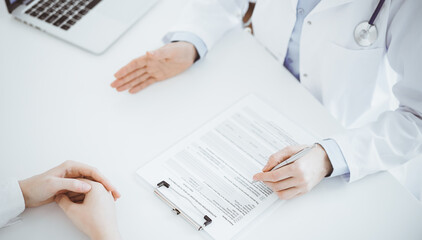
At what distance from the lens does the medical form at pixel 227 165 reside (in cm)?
81

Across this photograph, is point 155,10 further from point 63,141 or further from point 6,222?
point 6,222

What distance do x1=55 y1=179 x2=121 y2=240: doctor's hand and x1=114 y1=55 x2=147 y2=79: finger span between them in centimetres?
32

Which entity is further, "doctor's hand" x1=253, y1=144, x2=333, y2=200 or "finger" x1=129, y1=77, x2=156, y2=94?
"finger" x1=129, y1=77, x2=156, y2=94

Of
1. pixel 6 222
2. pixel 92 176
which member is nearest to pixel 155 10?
pixel 92 176

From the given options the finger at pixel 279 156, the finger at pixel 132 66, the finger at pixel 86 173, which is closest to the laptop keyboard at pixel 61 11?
the finger at pixel 132 66

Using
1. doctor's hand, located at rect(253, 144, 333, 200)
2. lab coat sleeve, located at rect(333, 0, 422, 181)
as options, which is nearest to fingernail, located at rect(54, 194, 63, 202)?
doctor's hand, located at rect(253, 144, 333, 200)

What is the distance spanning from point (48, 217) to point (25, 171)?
14cm

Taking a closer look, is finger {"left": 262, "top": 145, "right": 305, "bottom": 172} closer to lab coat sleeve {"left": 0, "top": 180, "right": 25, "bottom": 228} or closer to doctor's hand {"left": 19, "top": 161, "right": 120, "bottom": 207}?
doctor's hand {"left": 19, "top": 161, "right": 120, "bottom": 207}

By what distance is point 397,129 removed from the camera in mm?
875

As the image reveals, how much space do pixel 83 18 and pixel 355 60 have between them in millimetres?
804

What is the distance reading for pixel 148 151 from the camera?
0.91m

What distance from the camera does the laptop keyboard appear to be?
3.71 ft

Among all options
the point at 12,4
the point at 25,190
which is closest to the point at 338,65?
the point at 25,190

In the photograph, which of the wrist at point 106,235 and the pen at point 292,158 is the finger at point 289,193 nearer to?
the pen at point 292,158
